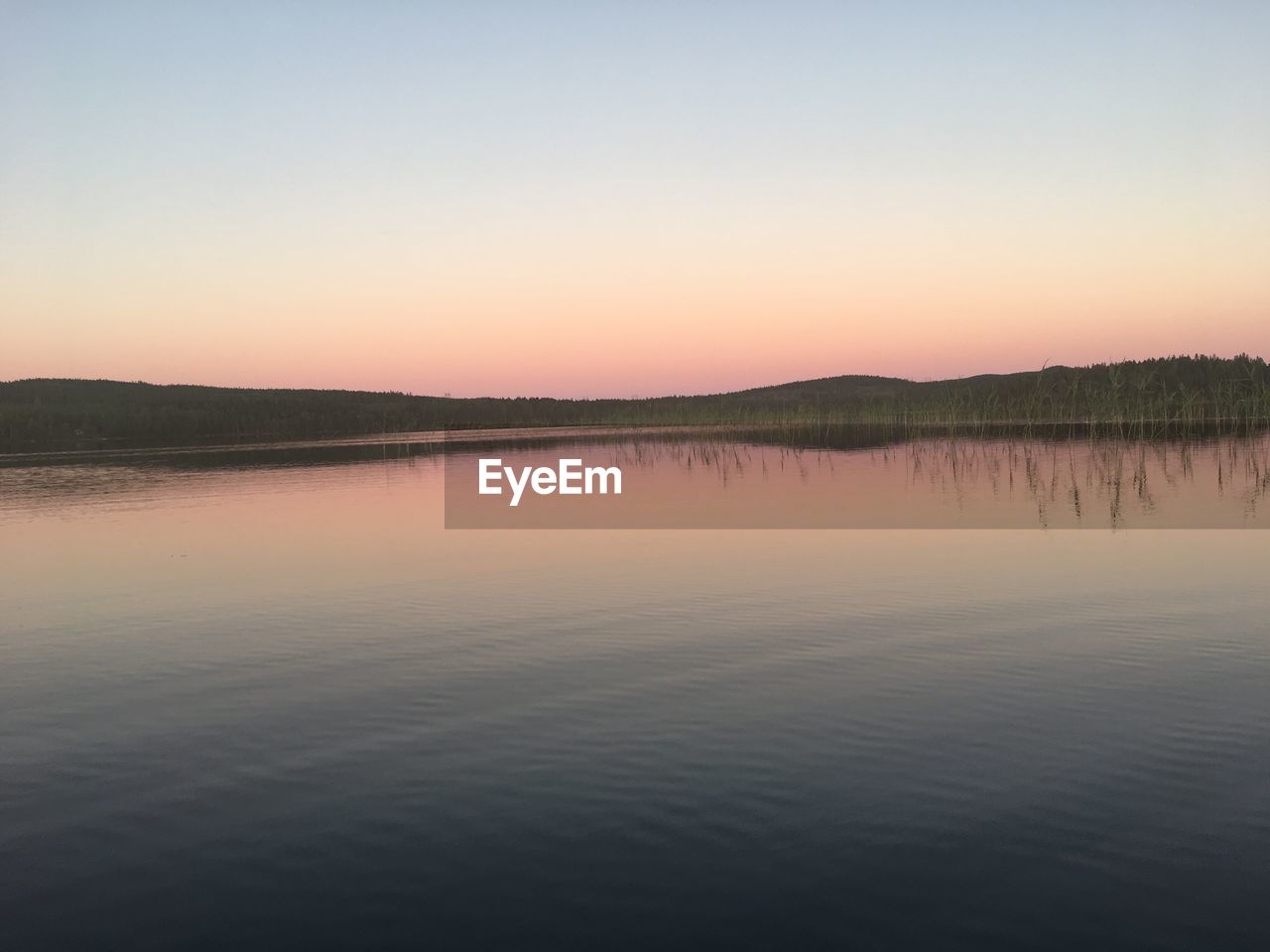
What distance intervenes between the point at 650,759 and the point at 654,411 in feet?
311

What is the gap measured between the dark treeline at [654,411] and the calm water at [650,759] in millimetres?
Result: 39257

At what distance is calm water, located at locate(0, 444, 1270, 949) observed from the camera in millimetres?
5297

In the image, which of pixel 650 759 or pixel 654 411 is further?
pixel 654 411

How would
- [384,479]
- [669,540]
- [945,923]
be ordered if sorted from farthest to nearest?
1. [384,479]
2. [669,540]
3. [945,923]

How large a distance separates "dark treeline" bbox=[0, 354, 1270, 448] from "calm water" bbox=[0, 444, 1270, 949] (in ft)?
129

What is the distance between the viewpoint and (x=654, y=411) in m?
102

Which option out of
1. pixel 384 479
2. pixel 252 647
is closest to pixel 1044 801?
pixel 252 647

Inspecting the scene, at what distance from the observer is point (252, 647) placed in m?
11.4

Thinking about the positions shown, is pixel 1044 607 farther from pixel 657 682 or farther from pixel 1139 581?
pixel 657 682

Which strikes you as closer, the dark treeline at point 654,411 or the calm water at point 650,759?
the calm water at point 650,759

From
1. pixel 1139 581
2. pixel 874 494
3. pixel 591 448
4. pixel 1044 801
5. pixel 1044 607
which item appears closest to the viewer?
pixel 1044 801

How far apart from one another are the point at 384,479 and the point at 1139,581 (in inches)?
1067

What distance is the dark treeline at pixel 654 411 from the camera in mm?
64562

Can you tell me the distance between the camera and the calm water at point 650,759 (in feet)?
17.4
